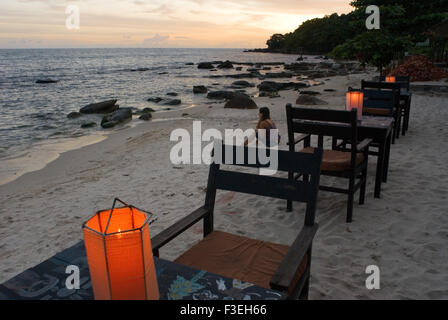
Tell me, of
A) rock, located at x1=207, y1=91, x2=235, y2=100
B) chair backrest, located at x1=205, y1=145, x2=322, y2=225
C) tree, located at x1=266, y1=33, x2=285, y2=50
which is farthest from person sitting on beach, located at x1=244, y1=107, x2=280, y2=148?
tree, located at x1=266, y1=33, x2=285, y2=50

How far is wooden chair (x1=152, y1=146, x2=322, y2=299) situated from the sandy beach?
2.83ft

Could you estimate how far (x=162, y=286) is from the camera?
68.6 inches

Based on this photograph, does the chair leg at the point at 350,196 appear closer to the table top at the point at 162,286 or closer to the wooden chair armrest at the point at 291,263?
the wooden chair armrest at the point at 291,263

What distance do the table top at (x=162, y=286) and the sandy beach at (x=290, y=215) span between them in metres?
1.65

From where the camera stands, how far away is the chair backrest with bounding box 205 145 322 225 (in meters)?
2.54

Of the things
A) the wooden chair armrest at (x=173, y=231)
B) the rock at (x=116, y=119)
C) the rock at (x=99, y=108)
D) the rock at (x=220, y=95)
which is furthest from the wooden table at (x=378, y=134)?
the rock at (x=220, y=95)

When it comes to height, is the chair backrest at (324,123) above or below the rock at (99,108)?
above

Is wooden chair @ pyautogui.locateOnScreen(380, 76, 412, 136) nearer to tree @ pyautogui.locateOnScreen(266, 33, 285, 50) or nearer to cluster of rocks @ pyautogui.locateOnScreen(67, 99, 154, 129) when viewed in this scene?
cluster of rocks @ pyautogui.locateOnScreen(67, 99, 154, 129)

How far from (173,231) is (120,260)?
1.08m

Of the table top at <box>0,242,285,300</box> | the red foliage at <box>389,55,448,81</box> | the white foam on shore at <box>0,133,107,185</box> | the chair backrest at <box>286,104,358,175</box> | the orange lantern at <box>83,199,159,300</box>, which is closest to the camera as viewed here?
the orange lantern at <box>83,199,159,300</box>

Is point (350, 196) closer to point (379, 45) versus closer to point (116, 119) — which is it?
point (379, 45)

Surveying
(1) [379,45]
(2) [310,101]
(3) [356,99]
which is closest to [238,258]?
(3) [356,99]

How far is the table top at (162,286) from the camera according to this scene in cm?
164

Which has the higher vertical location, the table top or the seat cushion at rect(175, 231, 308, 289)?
the table top
